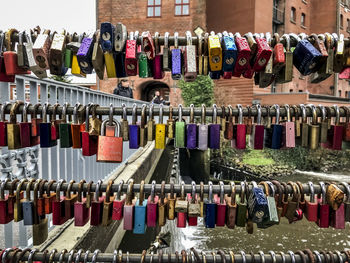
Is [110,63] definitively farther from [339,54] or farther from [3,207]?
[339,54]

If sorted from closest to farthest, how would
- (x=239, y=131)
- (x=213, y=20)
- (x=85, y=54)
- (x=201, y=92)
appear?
(x=85, y=54) → (x=239, y=131) → (x=201, y=92) → (x=213, y=20)

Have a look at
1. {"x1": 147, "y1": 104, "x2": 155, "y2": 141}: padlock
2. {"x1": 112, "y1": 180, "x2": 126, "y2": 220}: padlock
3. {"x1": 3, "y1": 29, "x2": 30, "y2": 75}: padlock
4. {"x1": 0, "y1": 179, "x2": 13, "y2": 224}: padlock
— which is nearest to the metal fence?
{"x1": 0, "y1": 179, "x2": 13, "y2": 224}: padlock

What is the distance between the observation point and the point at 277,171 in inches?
484

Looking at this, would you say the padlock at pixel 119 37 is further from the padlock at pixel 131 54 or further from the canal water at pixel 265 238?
the canal water at pixel 265 238

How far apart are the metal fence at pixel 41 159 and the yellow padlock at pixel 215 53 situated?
1495mm

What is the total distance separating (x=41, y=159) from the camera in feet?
8.00

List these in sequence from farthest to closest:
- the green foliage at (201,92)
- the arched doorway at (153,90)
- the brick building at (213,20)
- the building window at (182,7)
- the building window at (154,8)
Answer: the arched doorway at (153,90), the building window at (154,8), the building window at (182,7), the brick building at (213,20), the green foliage at (201,92)

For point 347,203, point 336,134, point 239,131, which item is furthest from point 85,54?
point 347,203

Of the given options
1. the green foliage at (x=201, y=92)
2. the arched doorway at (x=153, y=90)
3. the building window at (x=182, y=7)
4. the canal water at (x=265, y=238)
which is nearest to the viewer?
the canal water at (x=265, y=238)

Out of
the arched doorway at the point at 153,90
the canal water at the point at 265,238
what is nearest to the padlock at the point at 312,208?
the canal water at the point at 265,238

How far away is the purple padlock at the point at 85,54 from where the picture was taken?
1.04m

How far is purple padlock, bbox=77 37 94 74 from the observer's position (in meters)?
1.04

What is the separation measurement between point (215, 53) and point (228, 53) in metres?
0.05

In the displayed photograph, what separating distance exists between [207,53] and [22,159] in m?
1.60
